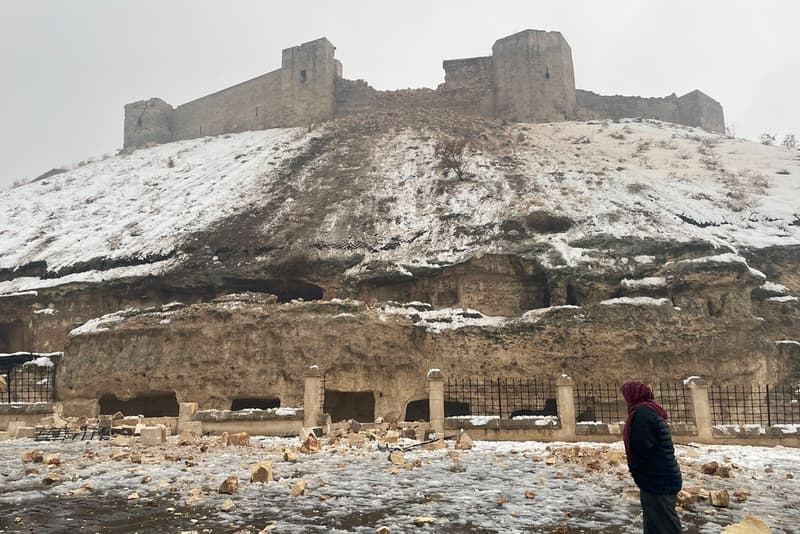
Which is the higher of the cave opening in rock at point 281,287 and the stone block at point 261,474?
the cave opening in rock at point 281,287

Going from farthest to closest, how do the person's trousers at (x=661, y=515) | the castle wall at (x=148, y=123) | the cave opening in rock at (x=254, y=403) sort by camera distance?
the castle wall at (x=148, y=123) < the cave opening in rock at (x=254, y=403) < the person's trousers at (x=661, y=515)

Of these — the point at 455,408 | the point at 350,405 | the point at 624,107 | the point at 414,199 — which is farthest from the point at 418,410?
the point at 624,107

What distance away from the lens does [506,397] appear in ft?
65.7

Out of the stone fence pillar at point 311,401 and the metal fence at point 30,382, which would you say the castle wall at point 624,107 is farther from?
the metal fence at point 30,382

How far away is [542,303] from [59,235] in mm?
26788

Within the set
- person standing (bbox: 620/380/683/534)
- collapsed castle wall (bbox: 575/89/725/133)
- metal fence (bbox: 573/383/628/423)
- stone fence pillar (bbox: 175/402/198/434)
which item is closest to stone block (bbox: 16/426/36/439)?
stone fence pillar (bbox: 175/402/198/434)

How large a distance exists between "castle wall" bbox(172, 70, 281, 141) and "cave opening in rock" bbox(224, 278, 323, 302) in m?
22.9

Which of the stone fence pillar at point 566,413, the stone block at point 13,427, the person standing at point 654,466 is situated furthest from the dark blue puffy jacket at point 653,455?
the stone block at point 13,427

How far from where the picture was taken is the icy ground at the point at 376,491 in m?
7.09

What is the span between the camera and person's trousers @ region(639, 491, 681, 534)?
5320mm

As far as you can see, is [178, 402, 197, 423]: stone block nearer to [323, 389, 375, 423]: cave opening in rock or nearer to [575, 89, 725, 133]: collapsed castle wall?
[323, 389, 375, 423]: cave opening in rock

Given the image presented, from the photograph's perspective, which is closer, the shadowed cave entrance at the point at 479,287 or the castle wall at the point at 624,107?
the shadowed cave entrance at the point at 479,287

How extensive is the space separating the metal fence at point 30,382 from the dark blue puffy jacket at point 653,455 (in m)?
23.7

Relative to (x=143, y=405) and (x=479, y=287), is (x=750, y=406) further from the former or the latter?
(x=143, y=405)
